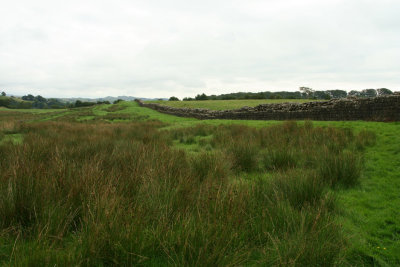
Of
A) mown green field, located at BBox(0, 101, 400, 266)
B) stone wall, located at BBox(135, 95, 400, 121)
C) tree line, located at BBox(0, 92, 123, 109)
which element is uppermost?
tree line, located at BBox(0, 92, 123, 109)

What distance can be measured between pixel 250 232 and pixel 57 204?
5.98 ft

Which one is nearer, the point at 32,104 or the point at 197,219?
the point at 197,219

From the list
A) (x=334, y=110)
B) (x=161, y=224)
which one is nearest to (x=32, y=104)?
(x=334, y=110)

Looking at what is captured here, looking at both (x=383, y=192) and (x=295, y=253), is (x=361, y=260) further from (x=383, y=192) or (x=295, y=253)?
(x=383, y=192)

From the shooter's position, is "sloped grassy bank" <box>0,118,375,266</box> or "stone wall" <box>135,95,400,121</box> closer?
"sloped grassy bank" <box>0,118,375,266</box>

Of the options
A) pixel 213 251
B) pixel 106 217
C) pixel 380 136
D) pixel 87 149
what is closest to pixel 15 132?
pixel 87 149

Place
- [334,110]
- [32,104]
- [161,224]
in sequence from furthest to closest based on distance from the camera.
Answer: [32,104] → [334,110] → [161,224]

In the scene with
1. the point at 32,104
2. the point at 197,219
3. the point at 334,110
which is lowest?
the point at 197,219

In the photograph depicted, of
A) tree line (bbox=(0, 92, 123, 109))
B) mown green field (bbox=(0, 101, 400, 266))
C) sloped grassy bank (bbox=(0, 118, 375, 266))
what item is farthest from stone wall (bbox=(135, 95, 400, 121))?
tree line (bbox=(0, 92, 123, 109))

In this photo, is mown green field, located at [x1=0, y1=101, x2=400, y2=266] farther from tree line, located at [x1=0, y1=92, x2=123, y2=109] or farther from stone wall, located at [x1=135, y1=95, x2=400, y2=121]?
tree line, located at [x1=0, y1=92, x2=123, y2=109]

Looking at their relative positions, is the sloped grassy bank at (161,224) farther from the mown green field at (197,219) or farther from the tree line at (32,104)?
the tree line at (32,104)

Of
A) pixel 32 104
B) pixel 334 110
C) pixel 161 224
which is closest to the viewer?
pixel 161 224

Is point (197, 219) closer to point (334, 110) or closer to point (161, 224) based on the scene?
point (161, 224)

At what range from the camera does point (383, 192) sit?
141 inches
